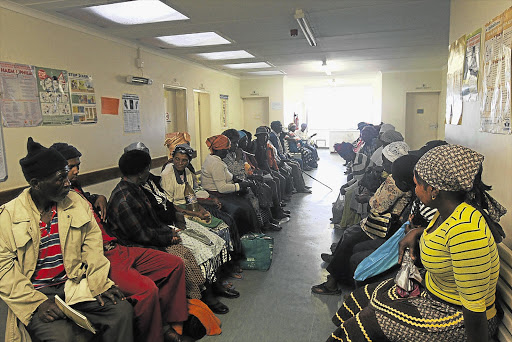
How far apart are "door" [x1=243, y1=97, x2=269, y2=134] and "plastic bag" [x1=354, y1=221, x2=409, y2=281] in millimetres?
8207

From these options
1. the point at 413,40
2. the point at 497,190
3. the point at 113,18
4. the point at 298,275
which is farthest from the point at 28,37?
the point at 413,40

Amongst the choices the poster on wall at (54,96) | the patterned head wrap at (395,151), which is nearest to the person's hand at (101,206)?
the poster on wall at (54,96)

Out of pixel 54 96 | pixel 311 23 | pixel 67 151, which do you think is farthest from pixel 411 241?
pixel 54 96

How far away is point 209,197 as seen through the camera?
3.82 metres

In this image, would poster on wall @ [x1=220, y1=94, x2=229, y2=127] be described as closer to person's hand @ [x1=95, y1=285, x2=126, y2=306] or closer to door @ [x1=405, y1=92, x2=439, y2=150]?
door @ [x1=405, y1=92, x2=439, y2=150]

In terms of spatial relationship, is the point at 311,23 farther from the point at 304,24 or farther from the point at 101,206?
the point at 101,206

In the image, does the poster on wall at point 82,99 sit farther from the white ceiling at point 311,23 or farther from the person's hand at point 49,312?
the person's hand at point 49,312

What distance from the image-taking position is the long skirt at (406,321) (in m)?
1.46

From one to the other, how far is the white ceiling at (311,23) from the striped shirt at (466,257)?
2736 millimetres

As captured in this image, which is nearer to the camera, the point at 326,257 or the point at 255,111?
the point at 326,257

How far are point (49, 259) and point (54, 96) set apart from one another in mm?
2438

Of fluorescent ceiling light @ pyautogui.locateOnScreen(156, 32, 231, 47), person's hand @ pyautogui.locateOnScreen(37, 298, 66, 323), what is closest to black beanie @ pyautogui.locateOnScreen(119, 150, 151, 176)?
person's hand @ pyautogui.locateOnScreen(37, 298, 66, 323)

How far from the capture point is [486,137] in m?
2.17

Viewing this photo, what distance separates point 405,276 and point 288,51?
Result: 518 centimetres
